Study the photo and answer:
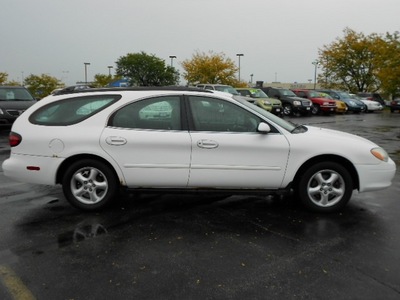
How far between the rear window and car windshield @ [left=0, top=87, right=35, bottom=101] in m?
10.0

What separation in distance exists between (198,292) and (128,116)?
256cm

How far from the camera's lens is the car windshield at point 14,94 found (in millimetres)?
13906

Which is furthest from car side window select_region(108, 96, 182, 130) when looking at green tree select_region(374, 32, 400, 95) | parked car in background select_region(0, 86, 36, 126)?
green tree select_region(374, 32, 400, 95)

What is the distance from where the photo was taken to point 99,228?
4.39 meters

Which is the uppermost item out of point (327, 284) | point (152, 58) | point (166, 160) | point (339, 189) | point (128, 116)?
point (152, 58)

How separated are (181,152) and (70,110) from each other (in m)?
1.55

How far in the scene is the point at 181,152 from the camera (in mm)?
4742

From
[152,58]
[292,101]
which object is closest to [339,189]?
[292,101]

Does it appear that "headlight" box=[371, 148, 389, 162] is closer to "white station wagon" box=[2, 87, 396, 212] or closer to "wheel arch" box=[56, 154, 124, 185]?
"white station wagon" box=[2, 87, 396, 212]

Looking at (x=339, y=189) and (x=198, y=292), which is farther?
(x=339, y=189)

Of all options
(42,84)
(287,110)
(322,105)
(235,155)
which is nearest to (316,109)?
(322,105)

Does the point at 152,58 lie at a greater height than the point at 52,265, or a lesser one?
greater

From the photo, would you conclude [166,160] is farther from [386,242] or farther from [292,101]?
[292,101]

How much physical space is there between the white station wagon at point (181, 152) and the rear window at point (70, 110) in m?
0.01
